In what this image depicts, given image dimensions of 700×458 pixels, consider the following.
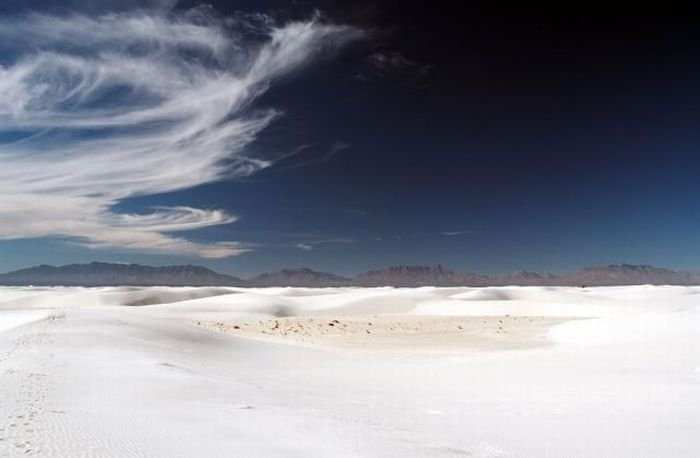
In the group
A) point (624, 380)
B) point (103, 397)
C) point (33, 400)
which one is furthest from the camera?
point (624, 380)

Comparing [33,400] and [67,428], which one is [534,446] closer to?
[67,428]

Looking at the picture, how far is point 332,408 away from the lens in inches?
394

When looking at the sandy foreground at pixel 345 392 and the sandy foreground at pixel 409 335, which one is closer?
the sandy foreground at pixel 345 392

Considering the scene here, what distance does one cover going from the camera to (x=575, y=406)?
10164 mm

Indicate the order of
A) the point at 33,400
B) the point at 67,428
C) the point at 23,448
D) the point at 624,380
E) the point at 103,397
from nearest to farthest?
the point at 23,448
the point at 67,428
the point at 33,400
the point at 103,397
the point at 624,380

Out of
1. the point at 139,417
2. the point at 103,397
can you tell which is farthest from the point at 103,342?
the point at 139,417

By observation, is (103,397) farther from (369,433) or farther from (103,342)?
(103,342)

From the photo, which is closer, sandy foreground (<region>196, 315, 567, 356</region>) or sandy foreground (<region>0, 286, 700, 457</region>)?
sandy foreground (<region>0, 286, 700, 457</region>)

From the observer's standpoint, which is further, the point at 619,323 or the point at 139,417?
the point at 619,323

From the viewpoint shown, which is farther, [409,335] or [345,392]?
[409,335]

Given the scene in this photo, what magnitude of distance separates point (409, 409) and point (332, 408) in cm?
150

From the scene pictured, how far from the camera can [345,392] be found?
12500 millimetres

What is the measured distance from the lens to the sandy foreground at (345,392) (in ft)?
23.2

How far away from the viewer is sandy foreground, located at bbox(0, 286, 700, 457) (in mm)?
7086
